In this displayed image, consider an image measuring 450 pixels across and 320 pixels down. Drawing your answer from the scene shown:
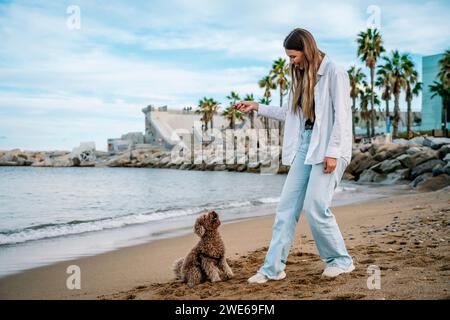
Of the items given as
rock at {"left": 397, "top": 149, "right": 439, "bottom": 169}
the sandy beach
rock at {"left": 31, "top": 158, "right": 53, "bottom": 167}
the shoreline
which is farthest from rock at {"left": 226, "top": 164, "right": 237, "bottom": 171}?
Answer: rock at {"left": 31, "top": 158, "right": 53, "bottom": 167}

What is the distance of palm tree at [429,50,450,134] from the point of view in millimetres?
38469

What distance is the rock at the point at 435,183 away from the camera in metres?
16.2

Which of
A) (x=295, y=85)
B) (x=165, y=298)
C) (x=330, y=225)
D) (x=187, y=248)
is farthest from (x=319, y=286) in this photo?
(x=187, y=248)

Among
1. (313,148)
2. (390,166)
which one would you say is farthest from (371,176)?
(313,148)

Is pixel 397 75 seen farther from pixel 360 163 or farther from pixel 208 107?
pixel 208 107

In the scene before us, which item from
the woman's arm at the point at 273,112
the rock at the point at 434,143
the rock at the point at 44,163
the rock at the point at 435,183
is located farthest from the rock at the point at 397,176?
the rock at the point at 44,163

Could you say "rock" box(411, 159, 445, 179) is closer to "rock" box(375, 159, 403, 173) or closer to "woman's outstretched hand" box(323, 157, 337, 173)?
"rock" box(375, 159, 403, 173)

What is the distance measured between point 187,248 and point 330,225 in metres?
3.54

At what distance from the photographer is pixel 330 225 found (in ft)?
12.9

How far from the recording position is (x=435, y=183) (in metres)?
16.5

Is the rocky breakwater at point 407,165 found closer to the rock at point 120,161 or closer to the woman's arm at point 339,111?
the woman's arm at point 339,111

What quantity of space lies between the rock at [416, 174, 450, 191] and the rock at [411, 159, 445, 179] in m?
2.80

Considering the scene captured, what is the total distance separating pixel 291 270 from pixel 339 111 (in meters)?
1.68
